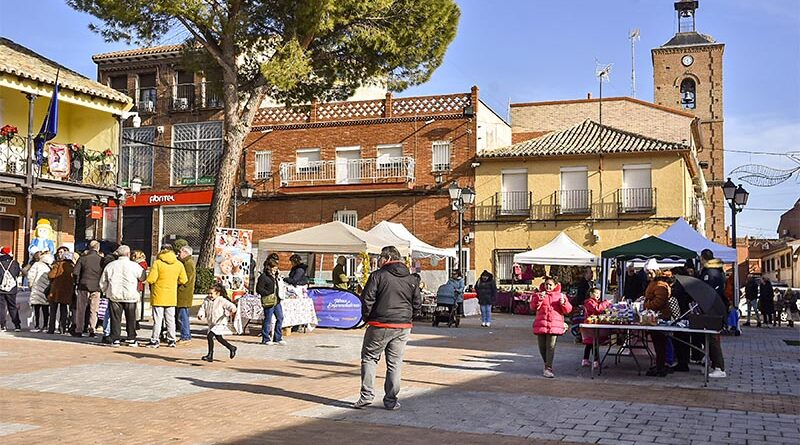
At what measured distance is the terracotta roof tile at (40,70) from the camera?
781 inches

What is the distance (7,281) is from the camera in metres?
15.6

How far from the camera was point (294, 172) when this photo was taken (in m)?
34.9

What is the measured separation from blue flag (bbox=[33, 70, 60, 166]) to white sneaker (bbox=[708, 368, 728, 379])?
51.0 feet

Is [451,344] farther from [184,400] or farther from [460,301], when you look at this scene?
[184,400]

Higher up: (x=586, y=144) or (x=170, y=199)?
(x=586, y=144)

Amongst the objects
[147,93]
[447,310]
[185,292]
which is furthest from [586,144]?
[185,292]

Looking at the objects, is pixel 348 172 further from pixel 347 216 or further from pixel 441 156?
pixel 441 156

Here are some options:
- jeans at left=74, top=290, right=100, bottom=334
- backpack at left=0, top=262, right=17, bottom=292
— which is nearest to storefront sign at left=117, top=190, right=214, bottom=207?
backpack at left=0, top=262, right=17, bottom=292

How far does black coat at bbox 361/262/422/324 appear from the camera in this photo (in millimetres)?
8367

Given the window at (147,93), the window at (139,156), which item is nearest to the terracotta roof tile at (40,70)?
A: the window at (147,93)

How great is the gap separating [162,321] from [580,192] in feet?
70.3

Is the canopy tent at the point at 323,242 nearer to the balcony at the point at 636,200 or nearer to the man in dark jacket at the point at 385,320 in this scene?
the man in dark jacket at the point at 385,320

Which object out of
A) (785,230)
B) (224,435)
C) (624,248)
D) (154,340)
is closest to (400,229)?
(624,248)

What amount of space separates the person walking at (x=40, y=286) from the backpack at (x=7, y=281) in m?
0.30
